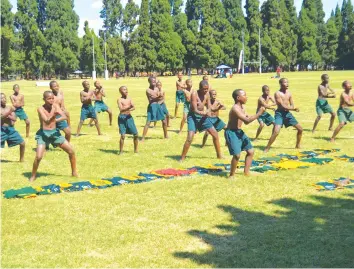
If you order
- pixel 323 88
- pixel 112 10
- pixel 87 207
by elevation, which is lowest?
pixel 87 207

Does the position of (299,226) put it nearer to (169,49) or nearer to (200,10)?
(169,49)

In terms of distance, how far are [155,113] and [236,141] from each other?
5.80 metres

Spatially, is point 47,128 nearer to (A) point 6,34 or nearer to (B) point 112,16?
(A) point 6,34

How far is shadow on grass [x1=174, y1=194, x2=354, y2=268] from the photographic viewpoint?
5789 millimetres

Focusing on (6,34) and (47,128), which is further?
(6,34)

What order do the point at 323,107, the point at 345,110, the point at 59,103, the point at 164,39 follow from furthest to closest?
the point at 164,39, the point at 323,107, the point at 345,110, the point at 59,103

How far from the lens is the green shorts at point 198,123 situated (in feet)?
38.9

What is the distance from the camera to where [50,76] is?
85562 millimetres

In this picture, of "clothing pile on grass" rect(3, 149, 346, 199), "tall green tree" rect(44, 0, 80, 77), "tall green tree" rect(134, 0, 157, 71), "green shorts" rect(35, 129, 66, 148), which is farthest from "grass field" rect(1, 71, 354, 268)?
A: "tall green tree" rect(134, 0, 157, 71)

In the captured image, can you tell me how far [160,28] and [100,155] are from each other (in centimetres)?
7177

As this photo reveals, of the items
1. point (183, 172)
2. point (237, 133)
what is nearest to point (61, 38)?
point (183, 172)

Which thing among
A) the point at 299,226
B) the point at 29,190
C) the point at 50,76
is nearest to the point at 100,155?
the point at 29,190

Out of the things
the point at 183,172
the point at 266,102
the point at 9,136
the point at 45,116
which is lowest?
the point at 183,172

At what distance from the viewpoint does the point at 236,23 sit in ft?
295
